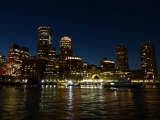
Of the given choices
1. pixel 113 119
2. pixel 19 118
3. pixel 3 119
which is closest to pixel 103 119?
pixel 113 119

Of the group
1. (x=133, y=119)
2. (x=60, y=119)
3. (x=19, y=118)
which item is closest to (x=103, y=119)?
(x=133, y=119)

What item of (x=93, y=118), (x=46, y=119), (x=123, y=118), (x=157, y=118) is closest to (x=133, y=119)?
(x=123, y=118)

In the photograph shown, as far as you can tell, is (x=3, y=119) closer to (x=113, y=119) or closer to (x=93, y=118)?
(x=93, y=118)

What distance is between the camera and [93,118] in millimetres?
27031

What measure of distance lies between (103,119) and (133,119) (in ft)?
11.9

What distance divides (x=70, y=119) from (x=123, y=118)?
6.56 metres

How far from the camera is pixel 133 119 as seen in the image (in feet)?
86.4

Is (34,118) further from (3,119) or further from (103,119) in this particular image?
(103,119)

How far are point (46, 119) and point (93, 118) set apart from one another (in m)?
5.77

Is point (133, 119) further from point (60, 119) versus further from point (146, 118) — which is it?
point (60, 119)

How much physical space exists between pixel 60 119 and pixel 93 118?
4091 mm

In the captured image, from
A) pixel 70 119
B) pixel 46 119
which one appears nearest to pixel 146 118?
pixel 70 119

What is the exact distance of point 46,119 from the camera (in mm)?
26344

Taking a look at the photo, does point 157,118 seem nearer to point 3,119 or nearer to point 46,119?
point 46,119
